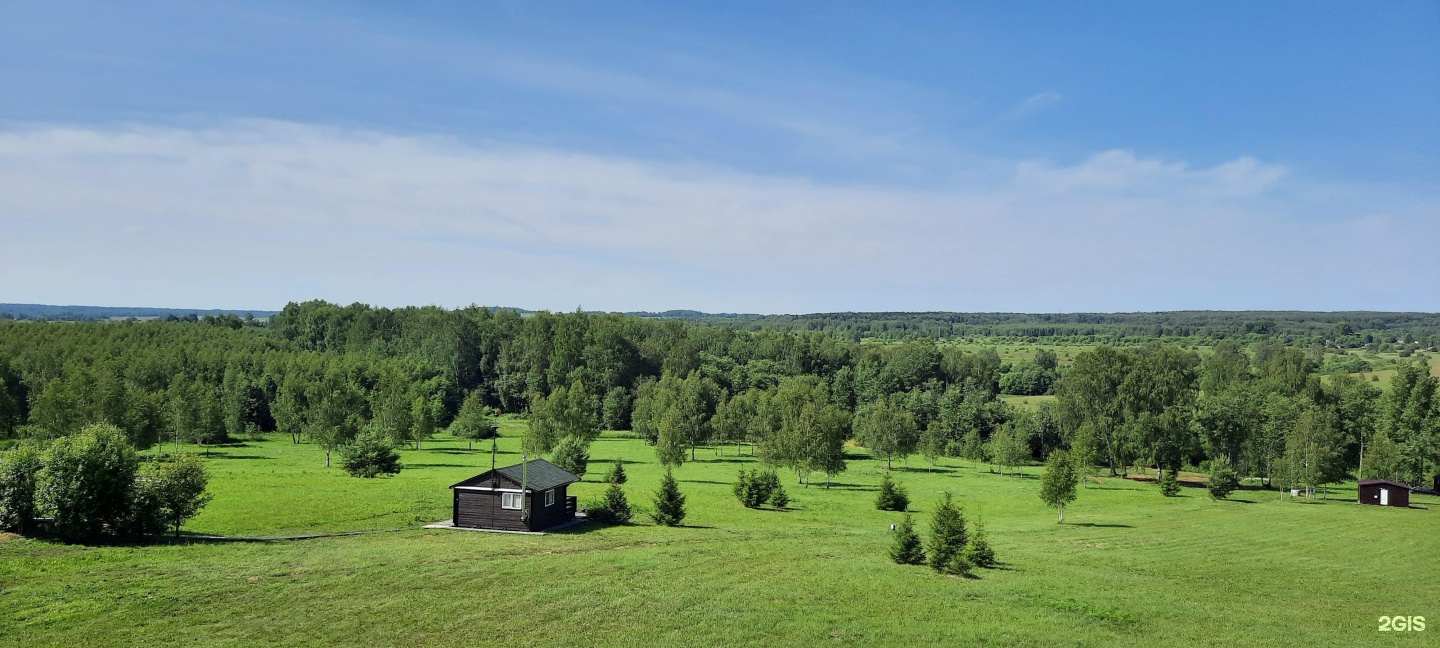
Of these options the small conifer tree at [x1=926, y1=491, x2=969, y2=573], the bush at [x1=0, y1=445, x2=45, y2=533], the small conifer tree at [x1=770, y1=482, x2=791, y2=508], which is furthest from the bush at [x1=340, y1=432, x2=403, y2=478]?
the small conifer tree at [x1=926, y1=491, x2=969, y2=573]

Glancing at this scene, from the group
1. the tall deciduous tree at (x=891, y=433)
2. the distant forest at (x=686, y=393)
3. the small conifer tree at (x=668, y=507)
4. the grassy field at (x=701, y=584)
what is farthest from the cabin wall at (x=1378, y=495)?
the small conifer tree at (x=668, y=507)

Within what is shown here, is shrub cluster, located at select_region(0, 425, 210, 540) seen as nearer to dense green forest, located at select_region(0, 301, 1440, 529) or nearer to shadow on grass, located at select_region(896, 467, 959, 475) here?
dense green forest, located at select_region(0, 301, 1440, 529)

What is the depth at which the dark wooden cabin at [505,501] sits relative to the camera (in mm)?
43156

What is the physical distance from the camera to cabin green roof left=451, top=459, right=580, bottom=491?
43375 mm

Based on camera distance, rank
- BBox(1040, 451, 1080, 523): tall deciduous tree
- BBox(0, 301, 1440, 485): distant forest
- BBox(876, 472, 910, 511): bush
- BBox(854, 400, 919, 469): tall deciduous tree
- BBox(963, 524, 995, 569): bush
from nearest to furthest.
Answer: BBox(963, 524, 995, 569): bush < BBox(1040, 451, 1080, 523): tall deciduous tree < BBox(876, 472, 910, 511): bush < BBox(0, 301, 1440, 485): distant forest < BBox(854, 400, 919, 469): tall deciduous tree

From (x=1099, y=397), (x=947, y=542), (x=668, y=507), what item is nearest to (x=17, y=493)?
(x=668, y=507)

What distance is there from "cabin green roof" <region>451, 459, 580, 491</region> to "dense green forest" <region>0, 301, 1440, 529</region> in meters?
30.9

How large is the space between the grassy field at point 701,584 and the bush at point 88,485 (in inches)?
64.7

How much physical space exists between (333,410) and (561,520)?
48040 millimetres

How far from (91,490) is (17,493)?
11.7ft

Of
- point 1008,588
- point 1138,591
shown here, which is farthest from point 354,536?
point 1138,591

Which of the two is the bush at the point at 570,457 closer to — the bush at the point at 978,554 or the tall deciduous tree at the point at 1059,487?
the tall deciduous tree at the point at 1059,487

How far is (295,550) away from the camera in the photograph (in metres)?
36.3

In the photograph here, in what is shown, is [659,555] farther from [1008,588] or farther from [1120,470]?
[1120,470]
